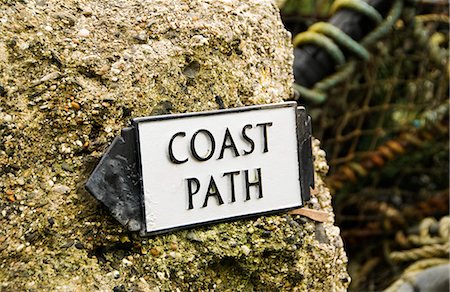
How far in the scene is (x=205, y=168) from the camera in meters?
0.77

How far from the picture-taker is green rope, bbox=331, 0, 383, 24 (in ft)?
5.16

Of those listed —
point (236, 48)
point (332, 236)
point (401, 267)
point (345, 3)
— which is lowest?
point (401, 267)

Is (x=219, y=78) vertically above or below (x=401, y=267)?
above

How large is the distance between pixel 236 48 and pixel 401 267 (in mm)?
1136

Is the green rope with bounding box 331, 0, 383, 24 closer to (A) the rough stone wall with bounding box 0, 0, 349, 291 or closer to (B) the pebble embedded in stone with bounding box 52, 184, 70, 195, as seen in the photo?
(A) the rough stone wall with bounding box 0, 0, 349, 291

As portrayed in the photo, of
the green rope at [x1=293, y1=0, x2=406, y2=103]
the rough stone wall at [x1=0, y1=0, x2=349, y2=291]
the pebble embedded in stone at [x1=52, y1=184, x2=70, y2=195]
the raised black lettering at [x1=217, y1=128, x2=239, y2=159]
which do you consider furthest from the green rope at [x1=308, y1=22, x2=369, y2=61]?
the pebble embedded in stone at [x1=52, y1=184, x2=70, y2=195]

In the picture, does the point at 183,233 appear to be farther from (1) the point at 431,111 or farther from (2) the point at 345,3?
(1) the point at 431,111

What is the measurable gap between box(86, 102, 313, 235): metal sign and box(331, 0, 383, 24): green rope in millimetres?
801

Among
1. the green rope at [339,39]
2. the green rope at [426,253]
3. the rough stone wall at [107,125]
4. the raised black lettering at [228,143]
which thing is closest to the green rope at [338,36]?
the green rope at [339,39]

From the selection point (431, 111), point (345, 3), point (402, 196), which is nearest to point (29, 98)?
point (345, 3)

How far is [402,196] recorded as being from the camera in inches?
77.8

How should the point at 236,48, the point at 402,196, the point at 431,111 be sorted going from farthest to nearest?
the point at 402,196 < the point at 431,111 < the point at 236,48

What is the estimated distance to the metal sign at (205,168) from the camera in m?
0.73

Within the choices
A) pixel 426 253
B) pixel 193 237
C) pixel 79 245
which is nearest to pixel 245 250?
pixel 193 237
